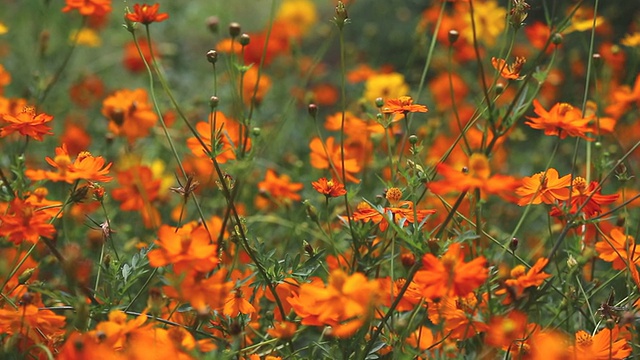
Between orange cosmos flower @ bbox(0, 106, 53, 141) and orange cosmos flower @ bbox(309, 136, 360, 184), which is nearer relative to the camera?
orange cosmos flower @ bbox(0, 106, 53, 141)

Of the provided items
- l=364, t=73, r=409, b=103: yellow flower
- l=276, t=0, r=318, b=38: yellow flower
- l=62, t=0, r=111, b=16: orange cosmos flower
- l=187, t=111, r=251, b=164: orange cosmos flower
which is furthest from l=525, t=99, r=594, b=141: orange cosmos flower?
l=276, t=0, r=318, b=38: yellow flower

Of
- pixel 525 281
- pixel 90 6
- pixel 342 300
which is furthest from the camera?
pixel 90 6

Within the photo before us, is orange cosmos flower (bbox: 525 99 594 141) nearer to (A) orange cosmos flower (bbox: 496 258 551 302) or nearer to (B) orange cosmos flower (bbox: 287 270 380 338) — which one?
(A) orange cosmos flower (bbox: 496 258 551 302)

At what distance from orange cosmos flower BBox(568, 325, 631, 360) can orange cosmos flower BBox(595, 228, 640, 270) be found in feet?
0.39

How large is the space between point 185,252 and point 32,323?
27 centimetres

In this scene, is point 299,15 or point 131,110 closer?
point 131,110

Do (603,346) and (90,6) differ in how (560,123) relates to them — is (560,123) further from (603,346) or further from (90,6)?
(90,6)

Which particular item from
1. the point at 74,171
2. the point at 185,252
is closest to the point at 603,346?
the point at 185,252

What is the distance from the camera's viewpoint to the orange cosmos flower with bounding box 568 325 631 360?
95 centimetres

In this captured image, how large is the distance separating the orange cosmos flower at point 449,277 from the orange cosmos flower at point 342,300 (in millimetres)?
55

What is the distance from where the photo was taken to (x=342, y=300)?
2.68 feet

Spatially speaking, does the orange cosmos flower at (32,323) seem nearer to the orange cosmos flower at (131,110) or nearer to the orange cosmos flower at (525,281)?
the orange cosmos flower at (131,110)

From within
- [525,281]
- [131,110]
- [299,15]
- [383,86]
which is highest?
[525,281]

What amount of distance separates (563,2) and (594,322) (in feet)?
5.48
